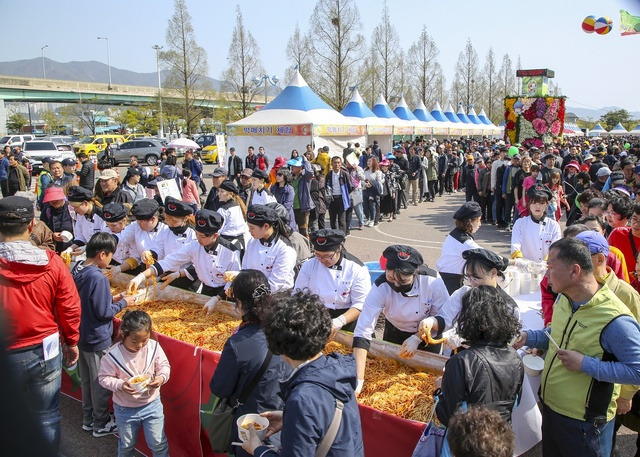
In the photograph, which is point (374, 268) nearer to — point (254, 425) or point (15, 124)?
point (254, 425)

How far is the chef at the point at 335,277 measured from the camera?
13.2 ft

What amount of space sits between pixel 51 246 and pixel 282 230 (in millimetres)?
3135

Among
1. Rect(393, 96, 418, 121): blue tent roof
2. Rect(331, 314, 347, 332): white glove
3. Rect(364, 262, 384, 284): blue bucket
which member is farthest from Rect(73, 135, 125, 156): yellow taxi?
Rect(331, 314, 347, 332): white glove

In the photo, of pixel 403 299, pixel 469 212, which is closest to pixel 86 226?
pixel 403 299

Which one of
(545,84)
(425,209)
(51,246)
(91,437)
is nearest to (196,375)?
(91,437)

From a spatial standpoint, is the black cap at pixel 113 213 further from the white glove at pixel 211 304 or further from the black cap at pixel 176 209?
the white glove at pixel 211 304

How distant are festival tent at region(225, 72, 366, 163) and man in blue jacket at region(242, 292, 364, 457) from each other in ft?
53.1

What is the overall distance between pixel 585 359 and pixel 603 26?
16820 millimetres

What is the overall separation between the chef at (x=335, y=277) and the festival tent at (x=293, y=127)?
46.6 ft

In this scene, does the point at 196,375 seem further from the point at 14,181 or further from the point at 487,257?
the point at 14,181

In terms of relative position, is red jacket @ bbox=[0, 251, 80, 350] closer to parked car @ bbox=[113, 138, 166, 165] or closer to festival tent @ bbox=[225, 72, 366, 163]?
festival tent @ bbox=[225, 72, 366, 163]

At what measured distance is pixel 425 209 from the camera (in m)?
15.4

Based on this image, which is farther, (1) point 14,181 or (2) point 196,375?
(1) point 14,181

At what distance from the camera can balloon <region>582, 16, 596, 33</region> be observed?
52.4 feet
